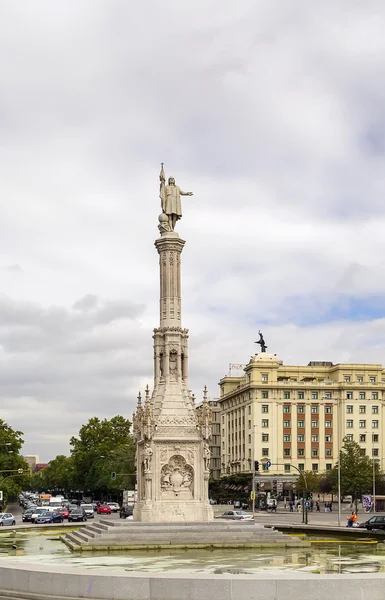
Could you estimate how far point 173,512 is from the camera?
137 feet

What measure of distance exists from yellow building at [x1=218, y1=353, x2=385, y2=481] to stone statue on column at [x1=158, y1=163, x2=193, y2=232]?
9071 centimetres

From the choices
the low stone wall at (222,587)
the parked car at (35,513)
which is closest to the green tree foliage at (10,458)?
the parked car at (35,513)

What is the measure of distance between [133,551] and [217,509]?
50.5 m

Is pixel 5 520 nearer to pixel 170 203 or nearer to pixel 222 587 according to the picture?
pixel 170 203

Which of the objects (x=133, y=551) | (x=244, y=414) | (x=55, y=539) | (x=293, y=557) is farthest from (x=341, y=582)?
(x=244, y=414)

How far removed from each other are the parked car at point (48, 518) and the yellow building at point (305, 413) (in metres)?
71.7

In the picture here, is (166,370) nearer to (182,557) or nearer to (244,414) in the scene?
(182,557)

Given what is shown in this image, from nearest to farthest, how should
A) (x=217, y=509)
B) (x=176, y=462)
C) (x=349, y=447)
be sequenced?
(x=176, y=462), (x=217, y=509), (x=349, y=447)

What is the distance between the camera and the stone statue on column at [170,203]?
47781 millimetres

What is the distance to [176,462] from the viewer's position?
4250cm

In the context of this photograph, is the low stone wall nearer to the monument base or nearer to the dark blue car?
the monument base

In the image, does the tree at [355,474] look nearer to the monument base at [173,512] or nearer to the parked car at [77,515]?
the parked car at [77,515]

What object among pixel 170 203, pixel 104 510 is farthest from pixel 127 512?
pixel 170 203

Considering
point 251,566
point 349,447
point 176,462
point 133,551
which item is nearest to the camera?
point 251,566
